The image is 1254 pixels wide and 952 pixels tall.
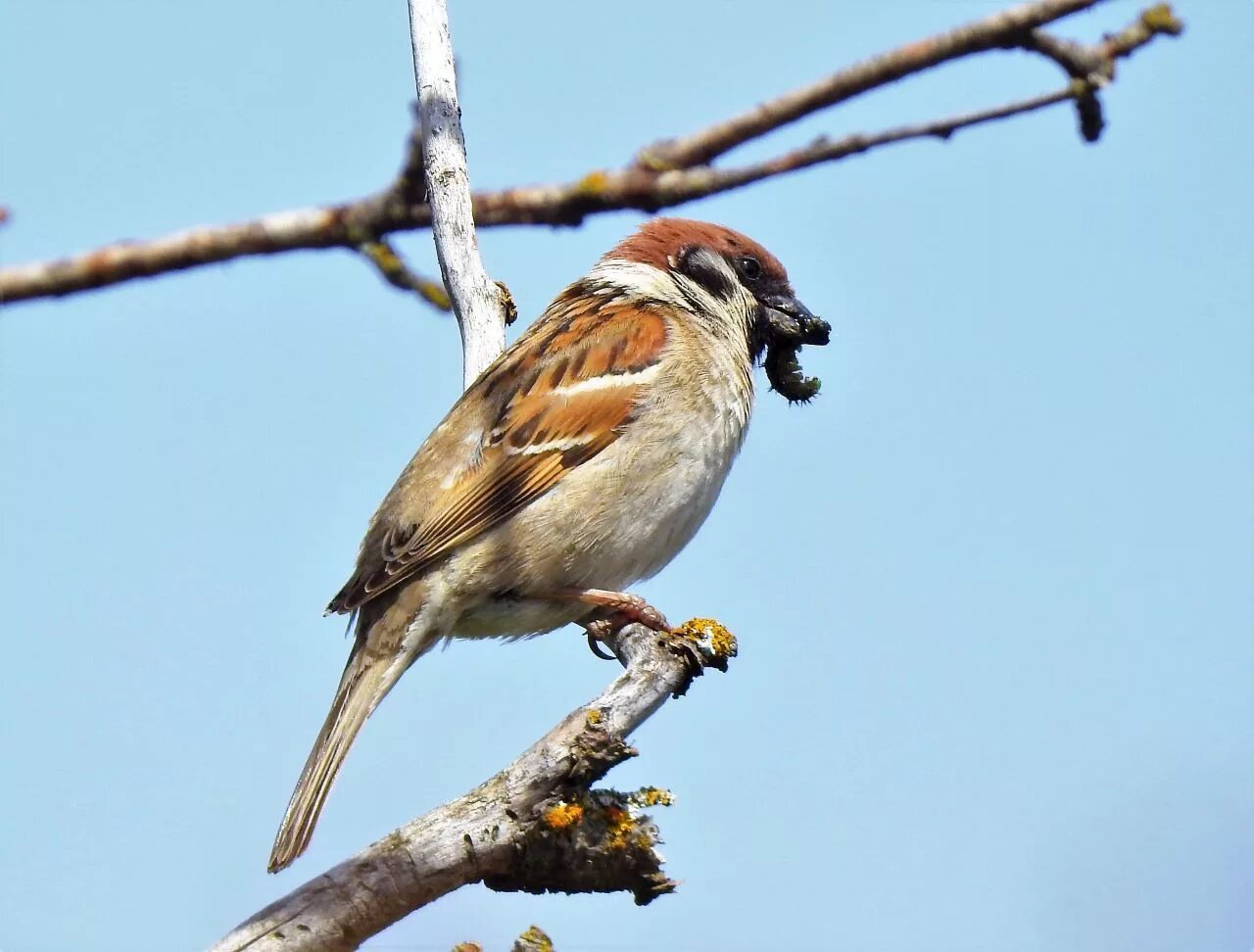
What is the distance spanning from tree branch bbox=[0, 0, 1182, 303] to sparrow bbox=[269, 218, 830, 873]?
1.79 metres

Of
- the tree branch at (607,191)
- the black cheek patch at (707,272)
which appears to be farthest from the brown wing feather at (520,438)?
the tree branch at (607,191)

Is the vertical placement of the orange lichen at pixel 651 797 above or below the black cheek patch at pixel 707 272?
below

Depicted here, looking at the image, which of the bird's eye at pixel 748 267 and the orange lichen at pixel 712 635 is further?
the bird's eye at pixel 748 267

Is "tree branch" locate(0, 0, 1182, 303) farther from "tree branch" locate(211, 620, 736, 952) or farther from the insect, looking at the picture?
the insect

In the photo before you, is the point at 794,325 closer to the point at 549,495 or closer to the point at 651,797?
the point at 549,495

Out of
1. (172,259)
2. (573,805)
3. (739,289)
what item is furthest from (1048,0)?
(739,289)

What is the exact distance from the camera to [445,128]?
4836 mm

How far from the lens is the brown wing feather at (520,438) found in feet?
15.6

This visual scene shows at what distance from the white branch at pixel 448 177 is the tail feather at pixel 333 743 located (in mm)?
1161

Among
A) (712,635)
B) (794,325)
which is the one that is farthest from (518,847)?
(794,325)

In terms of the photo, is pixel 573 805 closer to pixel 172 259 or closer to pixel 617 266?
pixel 172 259

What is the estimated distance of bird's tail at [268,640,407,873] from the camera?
4.06m

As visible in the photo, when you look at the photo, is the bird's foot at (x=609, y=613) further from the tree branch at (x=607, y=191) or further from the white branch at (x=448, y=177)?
the tree branch at (x=607, y=191)

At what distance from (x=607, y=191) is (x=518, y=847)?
1.47 meters
